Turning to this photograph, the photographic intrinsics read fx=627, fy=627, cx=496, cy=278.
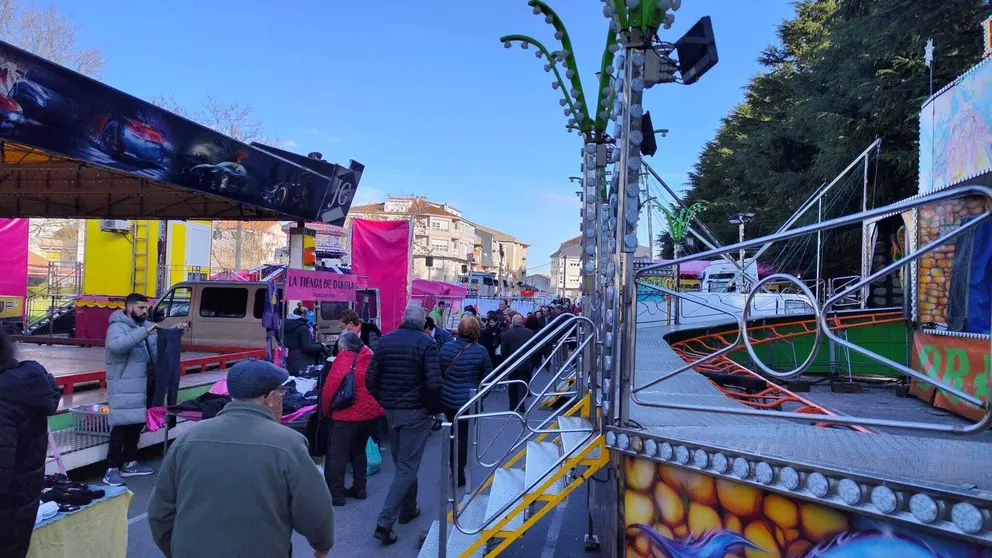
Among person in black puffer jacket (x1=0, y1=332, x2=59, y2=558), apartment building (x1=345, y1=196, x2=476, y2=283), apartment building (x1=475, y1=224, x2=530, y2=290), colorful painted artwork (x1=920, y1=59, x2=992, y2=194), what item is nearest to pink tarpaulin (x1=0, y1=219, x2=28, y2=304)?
person in black puffer jacket (x1=0, y1=332, x2=59, y2=558)

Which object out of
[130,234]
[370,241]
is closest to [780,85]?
[370,241]

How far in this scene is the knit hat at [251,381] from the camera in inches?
98.0

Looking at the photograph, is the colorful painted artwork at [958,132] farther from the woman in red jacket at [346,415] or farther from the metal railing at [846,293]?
the woman in red jacket at [346,415]

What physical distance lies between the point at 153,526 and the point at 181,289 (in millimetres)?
9451

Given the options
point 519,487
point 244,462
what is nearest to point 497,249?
point 519,487

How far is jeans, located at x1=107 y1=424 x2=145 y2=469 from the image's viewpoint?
247 inches

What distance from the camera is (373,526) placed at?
5.47 metres

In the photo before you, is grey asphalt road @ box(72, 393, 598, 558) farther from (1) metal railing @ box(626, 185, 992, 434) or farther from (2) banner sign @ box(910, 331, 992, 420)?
(2) banner sign @ box(910, 331, 992, 420)

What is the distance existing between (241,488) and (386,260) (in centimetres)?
1293

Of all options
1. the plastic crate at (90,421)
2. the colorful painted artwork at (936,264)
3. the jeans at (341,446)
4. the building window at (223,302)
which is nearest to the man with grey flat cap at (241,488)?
the jeans at (341,446)

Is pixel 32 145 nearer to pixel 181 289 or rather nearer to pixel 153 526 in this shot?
pixel 153 526

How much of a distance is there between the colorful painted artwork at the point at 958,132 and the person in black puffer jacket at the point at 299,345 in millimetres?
8653

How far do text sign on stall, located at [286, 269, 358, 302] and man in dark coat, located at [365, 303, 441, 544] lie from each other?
4.03 metres

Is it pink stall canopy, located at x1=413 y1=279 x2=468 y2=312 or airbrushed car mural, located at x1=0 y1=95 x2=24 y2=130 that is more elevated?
airbrushed car mural, located at x1=0 y1=95 x2=24 y2=130
